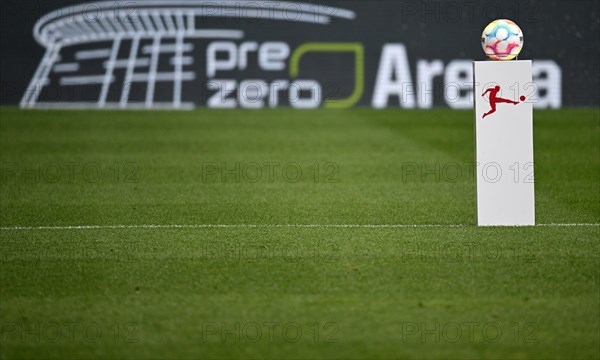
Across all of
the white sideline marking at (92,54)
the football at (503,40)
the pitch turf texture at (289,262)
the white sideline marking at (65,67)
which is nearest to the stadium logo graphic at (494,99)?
the football at (503,40)

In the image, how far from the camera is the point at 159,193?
30.8ft

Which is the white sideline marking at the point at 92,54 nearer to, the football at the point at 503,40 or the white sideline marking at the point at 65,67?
the white sideline marking at the point at 65,67

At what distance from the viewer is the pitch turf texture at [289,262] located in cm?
439

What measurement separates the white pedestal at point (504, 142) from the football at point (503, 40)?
4.8 inches

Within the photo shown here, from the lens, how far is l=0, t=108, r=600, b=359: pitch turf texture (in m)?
4.39

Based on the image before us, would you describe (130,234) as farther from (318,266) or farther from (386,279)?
(386,279)

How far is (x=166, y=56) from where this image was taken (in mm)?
20594

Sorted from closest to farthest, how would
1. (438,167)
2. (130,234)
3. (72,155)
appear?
(130,234), (438,167), (72,155)

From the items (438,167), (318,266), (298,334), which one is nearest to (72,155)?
(438,167)

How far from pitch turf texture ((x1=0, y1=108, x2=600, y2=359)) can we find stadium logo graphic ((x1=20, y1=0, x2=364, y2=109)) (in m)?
8.35

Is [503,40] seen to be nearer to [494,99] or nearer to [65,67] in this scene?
[494,99]

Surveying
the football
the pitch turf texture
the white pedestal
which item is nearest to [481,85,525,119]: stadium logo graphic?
the white pedestal

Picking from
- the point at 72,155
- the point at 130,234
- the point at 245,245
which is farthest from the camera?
the point at 72,155

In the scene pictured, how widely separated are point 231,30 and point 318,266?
15.3 meters
